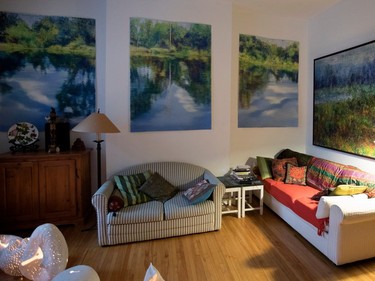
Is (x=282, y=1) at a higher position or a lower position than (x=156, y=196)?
higher

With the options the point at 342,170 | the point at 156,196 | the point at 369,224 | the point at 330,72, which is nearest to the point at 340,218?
the point at 369,224

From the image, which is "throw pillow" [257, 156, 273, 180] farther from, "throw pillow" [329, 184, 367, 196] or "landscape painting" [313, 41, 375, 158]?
"throw pillow" [329, 184, 367, 196]

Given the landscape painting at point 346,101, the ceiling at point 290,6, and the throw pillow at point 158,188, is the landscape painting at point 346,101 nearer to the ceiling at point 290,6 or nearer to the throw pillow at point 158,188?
the ceiling at point 290,6

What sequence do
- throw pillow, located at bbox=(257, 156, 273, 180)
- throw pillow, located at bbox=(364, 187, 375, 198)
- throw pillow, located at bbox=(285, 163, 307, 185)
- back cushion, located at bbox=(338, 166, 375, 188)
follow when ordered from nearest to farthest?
1. throw pillow, located at bbox=(364, 187, 375, 198)
2. back cushion, located at bbox=(338, 166, 375, 188)
3. throw pillow, located at bbox=(285, 163, 307, 185)
4. throw pillow, located at bbox=(257, 156, 273, 180)

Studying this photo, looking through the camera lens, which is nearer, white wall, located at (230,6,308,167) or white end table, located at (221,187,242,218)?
white end table, located at (221,187,242,218)

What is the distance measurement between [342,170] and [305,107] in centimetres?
143

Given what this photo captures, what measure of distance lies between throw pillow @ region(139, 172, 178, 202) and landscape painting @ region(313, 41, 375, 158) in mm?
2438

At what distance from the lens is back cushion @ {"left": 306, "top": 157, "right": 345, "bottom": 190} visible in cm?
293

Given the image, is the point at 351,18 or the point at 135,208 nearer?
the point at 135,208

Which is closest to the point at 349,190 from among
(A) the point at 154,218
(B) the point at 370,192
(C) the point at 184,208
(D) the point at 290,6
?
(B) the point at 370,192

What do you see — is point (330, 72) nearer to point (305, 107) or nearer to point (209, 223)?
point (305, 107)

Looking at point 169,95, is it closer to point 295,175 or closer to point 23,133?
point 23,133

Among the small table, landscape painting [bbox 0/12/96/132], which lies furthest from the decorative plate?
the small table

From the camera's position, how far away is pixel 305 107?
13.0 feet
